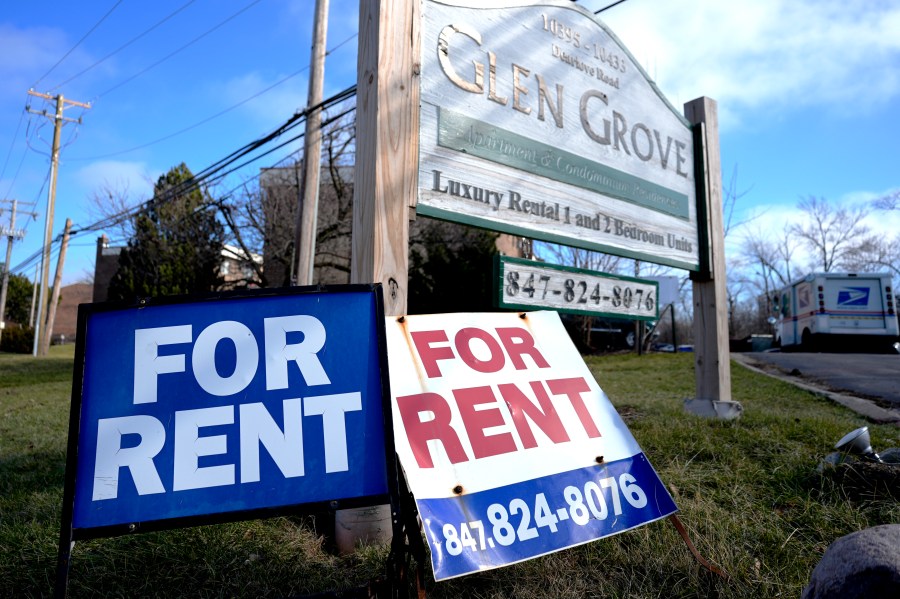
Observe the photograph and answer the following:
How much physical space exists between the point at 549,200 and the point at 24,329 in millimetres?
39509

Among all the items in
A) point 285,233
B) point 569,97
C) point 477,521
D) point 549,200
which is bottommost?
point 477,521

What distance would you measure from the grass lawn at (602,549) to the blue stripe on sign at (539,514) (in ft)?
0.76

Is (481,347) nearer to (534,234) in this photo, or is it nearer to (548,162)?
(534,234)

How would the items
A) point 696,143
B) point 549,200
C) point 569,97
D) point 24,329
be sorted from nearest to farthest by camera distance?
point 549,200 → point 569,97 → point 696,143 → point 24,329

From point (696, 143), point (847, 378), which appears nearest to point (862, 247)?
point (847, 378)

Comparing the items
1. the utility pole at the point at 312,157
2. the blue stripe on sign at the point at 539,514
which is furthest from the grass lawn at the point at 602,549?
the utility pole at the point at 312,157

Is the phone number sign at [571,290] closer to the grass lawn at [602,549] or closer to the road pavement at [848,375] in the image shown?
the grass lawn at [602,549]

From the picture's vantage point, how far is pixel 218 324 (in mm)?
2262

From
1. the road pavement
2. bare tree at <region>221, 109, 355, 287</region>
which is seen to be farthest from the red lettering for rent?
bare tree at <region>221, 109, 355, 287</region>

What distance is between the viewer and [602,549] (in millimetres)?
2668

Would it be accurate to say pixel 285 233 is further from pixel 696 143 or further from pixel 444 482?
pixel 444 482

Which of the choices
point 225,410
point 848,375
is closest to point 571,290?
point 225,410

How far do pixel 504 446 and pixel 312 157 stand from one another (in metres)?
10.2

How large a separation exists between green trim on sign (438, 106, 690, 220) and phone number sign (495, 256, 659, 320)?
636mm
